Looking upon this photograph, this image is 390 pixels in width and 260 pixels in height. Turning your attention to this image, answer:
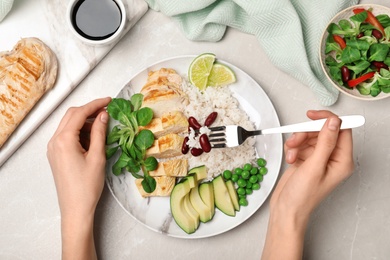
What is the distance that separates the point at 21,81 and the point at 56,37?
0.29 meters

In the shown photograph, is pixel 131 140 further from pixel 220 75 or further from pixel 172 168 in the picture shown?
pixel 220 75

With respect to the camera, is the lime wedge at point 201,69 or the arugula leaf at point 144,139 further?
the lime wedge at point 201,69

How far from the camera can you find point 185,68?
7.47 feet

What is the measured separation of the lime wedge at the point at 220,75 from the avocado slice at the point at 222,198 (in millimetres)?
442

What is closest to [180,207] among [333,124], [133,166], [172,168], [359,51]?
[172,168]

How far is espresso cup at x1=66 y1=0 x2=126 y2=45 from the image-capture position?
7.01 feet

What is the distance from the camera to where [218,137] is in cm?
210

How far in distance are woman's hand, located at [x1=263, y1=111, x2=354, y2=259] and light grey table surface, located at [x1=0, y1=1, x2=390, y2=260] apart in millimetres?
308

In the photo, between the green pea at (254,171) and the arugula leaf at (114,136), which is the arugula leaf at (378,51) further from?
the arugula leaf at (114,136)

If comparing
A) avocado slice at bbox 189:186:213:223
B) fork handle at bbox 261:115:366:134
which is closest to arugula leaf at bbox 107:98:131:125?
avocado slice at bbox 189:186:213:223

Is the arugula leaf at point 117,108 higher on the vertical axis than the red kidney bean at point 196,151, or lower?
higher

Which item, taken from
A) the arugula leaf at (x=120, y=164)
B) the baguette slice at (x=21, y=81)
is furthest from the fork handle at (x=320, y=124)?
the baguette slice at (x=21, y=81)

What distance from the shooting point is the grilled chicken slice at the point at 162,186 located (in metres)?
2.15

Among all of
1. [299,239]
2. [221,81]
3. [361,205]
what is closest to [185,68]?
[221,81]
